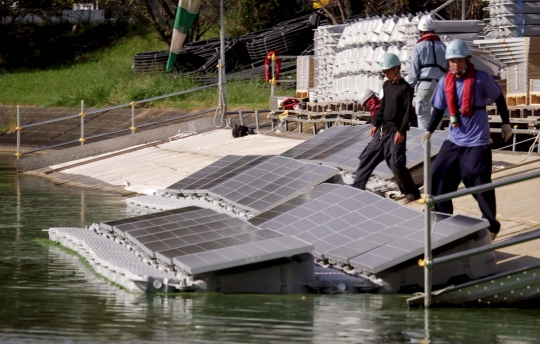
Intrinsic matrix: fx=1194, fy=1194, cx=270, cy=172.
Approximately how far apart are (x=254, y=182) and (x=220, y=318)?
18.6 feet

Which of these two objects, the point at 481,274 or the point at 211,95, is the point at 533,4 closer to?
the point at 481,274

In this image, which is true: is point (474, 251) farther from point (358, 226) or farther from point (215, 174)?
point (215, 174)

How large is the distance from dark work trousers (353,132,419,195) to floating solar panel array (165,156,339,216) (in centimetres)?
68

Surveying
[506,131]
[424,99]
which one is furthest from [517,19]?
[506,131]

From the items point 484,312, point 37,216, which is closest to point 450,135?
point 484,312

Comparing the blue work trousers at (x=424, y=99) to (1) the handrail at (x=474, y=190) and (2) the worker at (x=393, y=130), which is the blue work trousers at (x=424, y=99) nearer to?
(2) the worker at (x=393, y=130)

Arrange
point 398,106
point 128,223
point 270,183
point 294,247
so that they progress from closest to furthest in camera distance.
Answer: point 294,247 < point 128,223 < point 398,106 < point 270,183

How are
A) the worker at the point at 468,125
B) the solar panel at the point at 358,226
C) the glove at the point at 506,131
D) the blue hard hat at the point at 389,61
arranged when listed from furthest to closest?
the blue hard hat at the point at 389,61 < the glove at the point at 506,131 < the worker at the point at 468,125 < the solar panel at the point at 358,226

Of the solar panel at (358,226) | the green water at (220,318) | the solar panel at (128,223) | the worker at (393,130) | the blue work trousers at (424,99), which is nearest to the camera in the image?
the green water at (220,318)

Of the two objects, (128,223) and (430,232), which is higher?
(430,232)

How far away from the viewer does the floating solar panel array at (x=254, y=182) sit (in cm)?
1315

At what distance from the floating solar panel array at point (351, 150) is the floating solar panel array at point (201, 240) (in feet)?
7.65

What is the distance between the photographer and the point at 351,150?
1498 centimetres

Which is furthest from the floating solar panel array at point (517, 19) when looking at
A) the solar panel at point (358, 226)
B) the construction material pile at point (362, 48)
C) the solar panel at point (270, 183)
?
the solar panel at point (358, 226)
